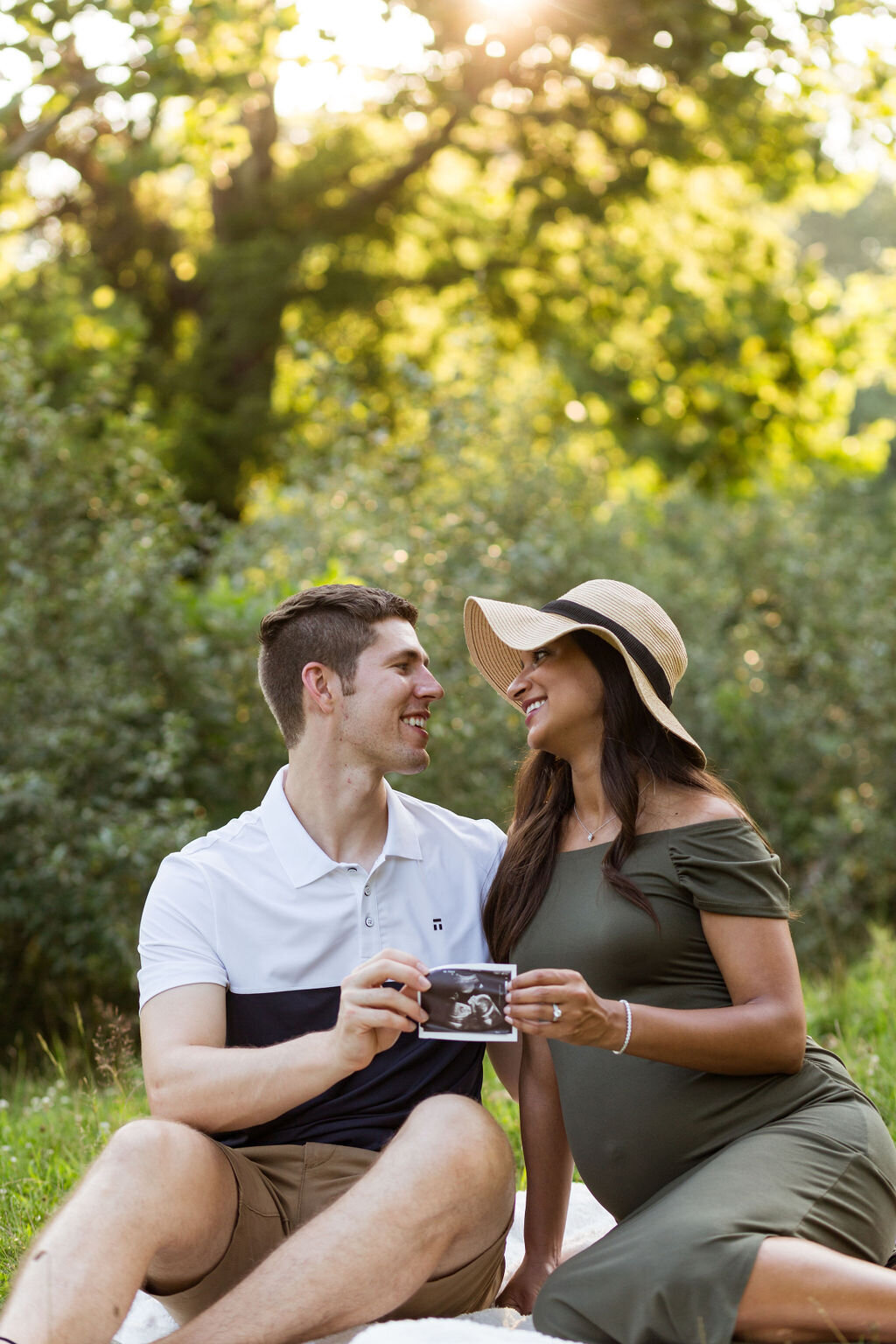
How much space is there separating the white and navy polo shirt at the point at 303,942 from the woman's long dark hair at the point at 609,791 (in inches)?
6.6

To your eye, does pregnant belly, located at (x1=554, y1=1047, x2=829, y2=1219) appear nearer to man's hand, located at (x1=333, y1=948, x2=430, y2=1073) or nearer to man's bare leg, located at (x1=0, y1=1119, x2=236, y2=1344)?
man's hand, located at (x1=333, y1=948, x2=430, y2=1073)

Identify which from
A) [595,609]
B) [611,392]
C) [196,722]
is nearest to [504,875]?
[595,609]

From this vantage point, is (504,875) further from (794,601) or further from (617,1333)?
(794,601)

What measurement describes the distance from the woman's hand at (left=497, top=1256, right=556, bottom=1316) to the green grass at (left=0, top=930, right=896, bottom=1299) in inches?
41.8

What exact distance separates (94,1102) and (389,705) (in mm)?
1776

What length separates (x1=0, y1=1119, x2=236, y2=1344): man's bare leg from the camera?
2.36 m

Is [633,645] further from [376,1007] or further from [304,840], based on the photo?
[376,1007]

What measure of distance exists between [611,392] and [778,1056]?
1115 centimetres

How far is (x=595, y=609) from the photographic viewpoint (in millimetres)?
3201

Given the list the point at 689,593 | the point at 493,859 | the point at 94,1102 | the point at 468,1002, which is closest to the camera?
the point at 468,1002

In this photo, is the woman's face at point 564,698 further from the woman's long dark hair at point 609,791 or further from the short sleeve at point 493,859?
the short sleeve at point 493,859

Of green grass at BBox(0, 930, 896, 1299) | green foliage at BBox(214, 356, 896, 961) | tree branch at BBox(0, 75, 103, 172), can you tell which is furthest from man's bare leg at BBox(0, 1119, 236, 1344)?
tree branch at BBox(0, 75, 103, 172)

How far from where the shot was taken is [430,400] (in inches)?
310

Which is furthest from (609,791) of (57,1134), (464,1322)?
(57,1134)
